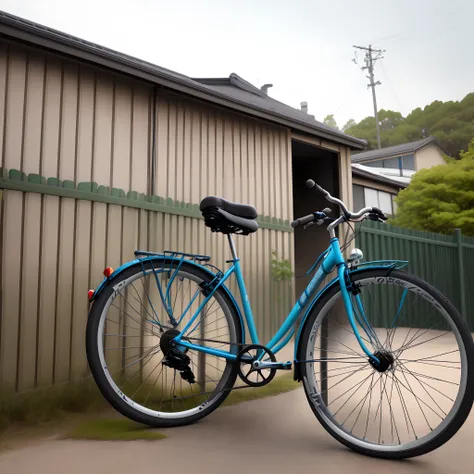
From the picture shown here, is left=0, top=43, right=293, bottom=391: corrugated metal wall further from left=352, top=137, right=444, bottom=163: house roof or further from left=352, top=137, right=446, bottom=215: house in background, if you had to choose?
left=352, top=137, right=444, bottom=163: house roof

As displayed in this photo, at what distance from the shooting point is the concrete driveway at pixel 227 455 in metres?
2.04

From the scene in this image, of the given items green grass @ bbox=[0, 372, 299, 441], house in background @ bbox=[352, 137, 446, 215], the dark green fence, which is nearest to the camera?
green grass @ bbox=[0, 372, 299, 441]

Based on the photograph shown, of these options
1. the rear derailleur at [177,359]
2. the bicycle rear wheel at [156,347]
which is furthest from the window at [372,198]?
the rear derailleur at [177,359]

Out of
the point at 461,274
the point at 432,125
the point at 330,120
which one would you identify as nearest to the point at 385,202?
the point at 461,274

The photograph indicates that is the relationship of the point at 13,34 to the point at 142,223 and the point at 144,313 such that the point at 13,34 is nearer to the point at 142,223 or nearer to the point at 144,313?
the point at 142,223

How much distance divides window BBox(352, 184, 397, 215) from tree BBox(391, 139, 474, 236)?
22.2 inches

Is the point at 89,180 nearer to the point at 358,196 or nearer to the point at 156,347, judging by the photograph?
the point at 156,347

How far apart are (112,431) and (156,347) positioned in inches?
21.4

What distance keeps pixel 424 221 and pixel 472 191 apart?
1381mm

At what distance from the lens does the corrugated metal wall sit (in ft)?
9.71

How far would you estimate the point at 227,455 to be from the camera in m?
2.20

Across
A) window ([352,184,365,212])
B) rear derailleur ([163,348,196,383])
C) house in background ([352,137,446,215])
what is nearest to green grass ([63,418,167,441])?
rear derailleur ([163,348,196,383])

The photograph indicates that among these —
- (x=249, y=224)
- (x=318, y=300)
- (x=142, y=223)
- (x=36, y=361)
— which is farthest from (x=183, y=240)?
(x=318, y=300)

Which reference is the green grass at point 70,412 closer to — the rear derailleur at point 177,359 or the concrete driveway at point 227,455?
the concrete driveway at point 227,455
